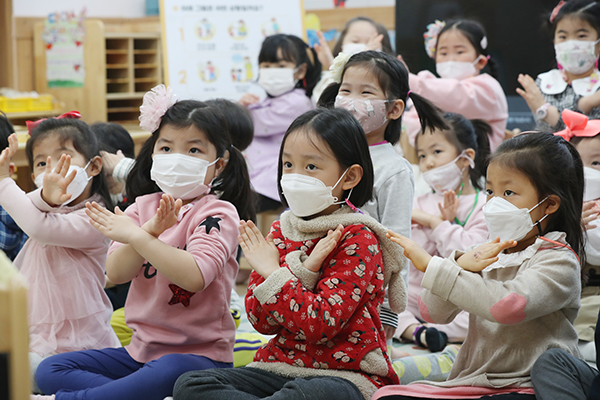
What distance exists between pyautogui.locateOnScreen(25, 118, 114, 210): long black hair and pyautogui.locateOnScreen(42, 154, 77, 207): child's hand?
0.17m

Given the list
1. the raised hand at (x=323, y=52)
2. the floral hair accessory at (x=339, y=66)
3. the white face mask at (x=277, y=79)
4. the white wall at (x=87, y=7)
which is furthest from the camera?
the white wall at (x=87, y=7)

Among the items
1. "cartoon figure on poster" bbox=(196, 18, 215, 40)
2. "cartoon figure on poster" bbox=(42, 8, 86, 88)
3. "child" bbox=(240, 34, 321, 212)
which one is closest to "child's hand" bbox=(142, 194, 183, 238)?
"child" bbox=(240, 34, 321, 212)

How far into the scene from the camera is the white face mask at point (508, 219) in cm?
154

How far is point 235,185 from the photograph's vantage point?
1.92 meters

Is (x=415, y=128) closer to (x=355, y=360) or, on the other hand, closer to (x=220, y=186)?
(x=220, y=186)

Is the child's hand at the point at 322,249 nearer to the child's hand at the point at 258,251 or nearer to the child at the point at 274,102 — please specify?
the child's hand at the point at 258,251

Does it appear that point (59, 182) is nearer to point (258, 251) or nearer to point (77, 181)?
point (77, 181)

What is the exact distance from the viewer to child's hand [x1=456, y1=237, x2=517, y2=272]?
4.59ft

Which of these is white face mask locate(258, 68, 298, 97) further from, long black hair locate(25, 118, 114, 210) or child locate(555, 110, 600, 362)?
child locate(555, 110, 600, 362)

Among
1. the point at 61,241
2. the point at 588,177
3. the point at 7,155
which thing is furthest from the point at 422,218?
the point at 7,155

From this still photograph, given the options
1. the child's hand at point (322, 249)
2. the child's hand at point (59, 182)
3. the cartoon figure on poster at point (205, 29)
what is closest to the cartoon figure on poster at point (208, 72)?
the cartoon figure on poster at point (205, 29)

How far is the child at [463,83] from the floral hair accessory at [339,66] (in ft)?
3.28

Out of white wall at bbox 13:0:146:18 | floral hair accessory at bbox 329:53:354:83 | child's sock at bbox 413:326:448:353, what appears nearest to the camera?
floral hair accessory at bbox 329:53:354:83

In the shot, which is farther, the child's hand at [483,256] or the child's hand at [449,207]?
the child's hand at [449,207]
